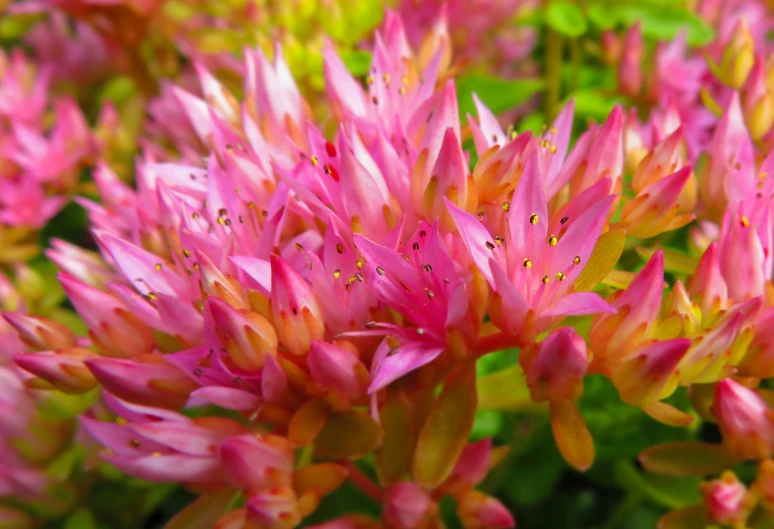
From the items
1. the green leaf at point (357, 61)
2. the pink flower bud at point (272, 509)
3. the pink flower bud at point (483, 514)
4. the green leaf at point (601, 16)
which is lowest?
the pink flower bud at point (483, 514)

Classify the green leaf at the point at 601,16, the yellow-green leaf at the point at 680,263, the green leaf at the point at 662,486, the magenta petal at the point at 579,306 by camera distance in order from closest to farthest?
the magenta petal at the point at 579,306 → the yellow-green leaf at the point at 680,263 → the green leaf at the point at 662,486 → the green leaf at the point at 601,16

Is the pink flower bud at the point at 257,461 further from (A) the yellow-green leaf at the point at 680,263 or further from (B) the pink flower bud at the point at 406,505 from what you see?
(A) the yellow-green leaf at the point at 680,263

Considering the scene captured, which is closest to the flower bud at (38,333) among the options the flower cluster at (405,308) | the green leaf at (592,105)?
the flower cluster at (405,308)

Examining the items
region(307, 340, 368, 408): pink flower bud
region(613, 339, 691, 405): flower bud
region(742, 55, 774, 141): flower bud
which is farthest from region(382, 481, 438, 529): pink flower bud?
region(742, 55, 774, 141): flower bud

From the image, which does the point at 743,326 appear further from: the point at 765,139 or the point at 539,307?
→ the point at 765,139

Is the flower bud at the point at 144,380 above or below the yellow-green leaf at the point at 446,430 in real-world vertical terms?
above

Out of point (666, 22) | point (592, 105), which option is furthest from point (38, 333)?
point (666, 22)

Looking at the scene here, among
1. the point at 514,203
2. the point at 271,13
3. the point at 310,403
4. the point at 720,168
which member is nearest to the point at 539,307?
the point at 514,203

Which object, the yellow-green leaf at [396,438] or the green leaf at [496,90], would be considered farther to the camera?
the green leaf at [496,90]
